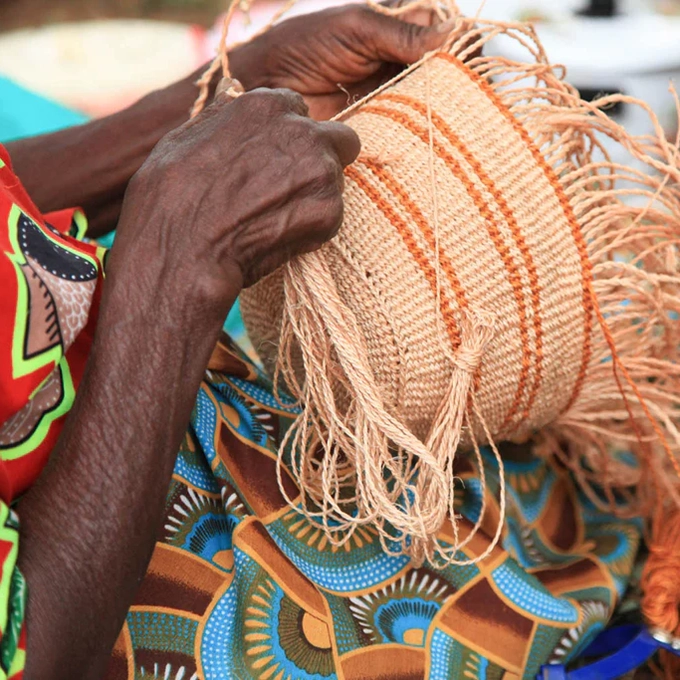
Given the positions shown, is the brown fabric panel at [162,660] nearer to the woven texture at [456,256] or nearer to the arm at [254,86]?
the woven texture at [456,256]

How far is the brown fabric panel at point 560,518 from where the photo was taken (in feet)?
3.42

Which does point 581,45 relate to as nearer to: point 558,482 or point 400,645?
point 558,482

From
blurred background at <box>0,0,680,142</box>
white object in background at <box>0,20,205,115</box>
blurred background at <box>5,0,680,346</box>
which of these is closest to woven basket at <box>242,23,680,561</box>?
blurred background at <box>5,0,680,346</box>

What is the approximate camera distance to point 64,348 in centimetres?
67

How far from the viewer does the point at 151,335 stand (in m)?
0.64

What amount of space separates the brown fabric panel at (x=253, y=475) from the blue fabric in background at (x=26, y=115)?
1.02 meters

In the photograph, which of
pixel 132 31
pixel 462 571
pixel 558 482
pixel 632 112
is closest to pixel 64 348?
pixel 462 571

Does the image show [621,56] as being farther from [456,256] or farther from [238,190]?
[238,190]

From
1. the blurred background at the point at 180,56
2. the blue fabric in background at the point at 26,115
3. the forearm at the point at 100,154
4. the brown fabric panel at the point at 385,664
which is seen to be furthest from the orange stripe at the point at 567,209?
the blue fabric in background at the point at 26,115

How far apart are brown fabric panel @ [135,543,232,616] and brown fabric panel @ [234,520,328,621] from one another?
0.12 feet

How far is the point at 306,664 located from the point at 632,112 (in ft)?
5.15

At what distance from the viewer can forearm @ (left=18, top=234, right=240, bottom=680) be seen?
1.98 ft

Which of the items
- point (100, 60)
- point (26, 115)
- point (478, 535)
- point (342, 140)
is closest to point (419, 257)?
point (342, 140)

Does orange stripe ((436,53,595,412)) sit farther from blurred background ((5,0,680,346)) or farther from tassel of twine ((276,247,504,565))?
blurred background ((5,0,680,346))
